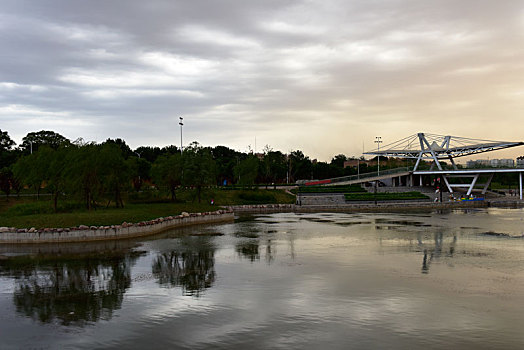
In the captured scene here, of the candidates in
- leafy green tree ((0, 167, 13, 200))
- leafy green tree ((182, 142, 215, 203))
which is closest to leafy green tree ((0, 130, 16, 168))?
leafy green tree ((0, 167, 13, 200))

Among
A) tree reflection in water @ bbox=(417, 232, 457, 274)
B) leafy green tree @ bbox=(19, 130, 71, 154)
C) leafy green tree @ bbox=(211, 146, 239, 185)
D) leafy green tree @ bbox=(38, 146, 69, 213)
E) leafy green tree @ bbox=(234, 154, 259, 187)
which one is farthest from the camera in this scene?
leafy green tree @ bbox=(211, 146, 239, 185)

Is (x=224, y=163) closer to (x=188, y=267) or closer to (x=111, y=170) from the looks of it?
(x=111, y=170)

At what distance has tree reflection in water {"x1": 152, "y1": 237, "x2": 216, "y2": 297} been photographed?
67.5ft

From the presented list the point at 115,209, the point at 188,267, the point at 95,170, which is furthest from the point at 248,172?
the point at 188,267

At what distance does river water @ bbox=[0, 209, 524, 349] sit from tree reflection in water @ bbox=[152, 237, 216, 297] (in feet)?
0.30

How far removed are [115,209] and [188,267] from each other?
77.4ft

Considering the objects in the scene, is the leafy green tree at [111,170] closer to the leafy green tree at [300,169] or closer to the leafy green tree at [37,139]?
the leafy green tree at [37,139]

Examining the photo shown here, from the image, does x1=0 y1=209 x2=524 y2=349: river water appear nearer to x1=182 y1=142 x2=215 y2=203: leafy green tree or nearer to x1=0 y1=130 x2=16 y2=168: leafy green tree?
x1=182 y1=142 x2=215 y2=203: leafy green tree

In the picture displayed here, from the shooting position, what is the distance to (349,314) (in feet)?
51.4

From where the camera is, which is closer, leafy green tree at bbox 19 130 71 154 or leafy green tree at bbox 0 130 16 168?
leafy green tree at bbox 0 130 16 168

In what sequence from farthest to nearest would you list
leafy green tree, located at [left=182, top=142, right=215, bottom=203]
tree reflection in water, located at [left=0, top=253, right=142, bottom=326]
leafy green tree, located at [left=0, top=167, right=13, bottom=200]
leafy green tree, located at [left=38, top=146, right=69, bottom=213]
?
1. leafy green tree, located at [left=0, top=167, right=13, bottom=200]
2. leafy green tree, located at [left=182, top=142, right=215, bottom=203]
3. leafy green tree, located at [left=38, top=146, right=69, bottom=213]
4. tree reflection in water, located at [left=0, top=253, right=142, bottom=326]

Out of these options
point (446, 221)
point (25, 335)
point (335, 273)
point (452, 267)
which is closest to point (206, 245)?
point (335, 273)

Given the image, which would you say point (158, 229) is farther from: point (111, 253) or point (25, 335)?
point (25, 335)

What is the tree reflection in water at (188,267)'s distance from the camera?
20578mm
